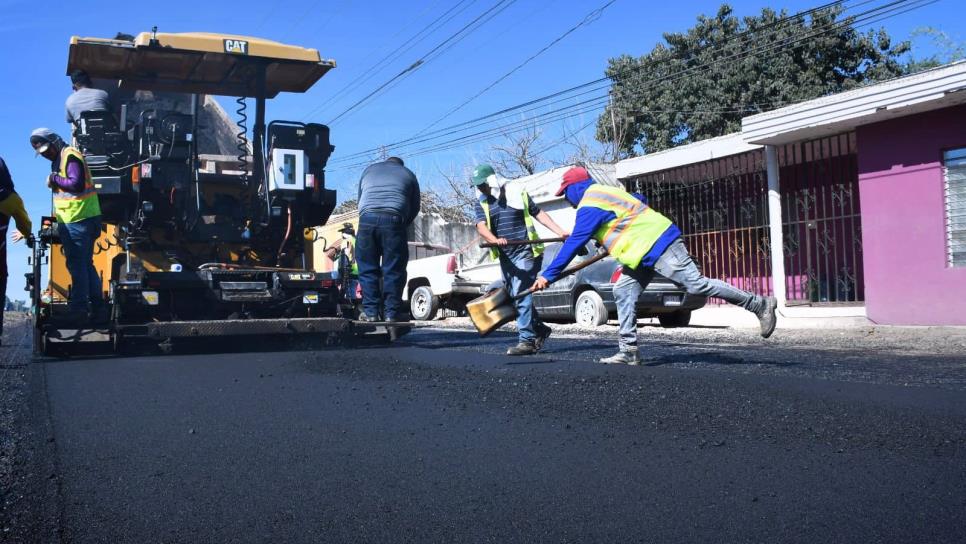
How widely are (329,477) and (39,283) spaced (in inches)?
244

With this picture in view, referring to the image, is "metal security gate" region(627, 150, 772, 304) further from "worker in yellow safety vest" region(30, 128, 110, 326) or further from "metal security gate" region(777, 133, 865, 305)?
"worker in yellow safety vest" region(30, 128, 110, 326)

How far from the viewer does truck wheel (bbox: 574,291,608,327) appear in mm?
12781

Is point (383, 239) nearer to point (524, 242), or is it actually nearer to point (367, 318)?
point (367, 318)

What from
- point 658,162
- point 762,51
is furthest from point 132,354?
point 762,51

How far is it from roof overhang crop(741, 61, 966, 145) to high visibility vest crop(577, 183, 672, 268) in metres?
6.65

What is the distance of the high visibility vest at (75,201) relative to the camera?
7734 mm

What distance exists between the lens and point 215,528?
2580 mm

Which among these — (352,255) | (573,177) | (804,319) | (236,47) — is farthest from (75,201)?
(804,319)

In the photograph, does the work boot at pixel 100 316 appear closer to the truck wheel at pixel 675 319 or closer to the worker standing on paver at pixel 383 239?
the worker standing on paver at pixel 383 239

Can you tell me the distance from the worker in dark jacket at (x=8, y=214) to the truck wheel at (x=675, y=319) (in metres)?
8.86

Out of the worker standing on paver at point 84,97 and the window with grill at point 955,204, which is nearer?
the worker standing on paver at point 84,97

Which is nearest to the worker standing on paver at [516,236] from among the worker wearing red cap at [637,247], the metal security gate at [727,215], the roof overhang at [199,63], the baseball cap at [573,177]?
the baseball cap at [573,177]

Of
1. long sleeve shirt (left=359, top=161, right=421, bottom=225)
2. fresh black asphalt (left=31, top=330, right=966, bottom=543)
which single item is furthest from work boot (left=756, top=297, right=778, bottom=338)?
long sleeve shirt (left=359, top=161, right=421, bottom=225)

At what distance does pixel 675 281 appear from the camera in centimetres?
661
